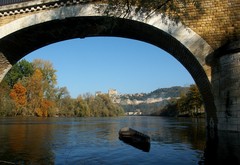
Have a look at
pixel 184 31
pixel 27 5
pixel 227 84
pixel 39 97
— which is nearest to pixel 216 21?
pixel 184 31

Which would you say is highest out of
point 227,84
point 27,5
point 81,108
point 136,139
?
point 27,5

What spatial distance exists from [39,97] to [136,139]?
5326 cm

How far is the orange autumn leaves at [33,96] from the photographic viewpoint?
6356 centimetres

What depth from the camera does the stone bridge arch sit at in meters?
14.2

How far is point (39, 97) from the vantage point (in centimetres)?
6488

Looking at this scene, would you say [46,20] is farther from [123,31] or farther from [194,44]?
[194,44]

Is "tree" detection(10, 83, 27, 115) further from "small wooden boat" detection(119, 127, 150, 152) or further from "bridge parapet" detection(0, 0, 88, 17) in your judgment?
"small wooden boat" detection(119, 127, 150, 152)

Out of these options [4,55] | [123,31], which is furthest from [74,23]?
[4,55]

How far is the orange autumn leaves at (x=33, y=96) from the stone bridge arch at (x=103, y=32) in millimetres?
45738

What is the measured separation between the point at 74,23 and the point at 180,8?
6.13 metres

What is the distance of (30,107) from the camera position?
63.3 meters

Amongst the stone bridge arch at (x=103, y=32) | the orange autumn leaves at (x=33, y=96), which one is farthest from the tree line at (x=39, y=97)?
the stone bridge arch at (x=103, y=32)

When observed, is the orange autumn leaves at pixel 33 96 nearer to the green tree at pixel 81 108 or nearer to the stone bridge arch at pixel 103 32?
the green tree at pixel 81 108

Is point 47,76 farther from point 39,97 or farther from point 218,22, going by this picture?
point 218,22
